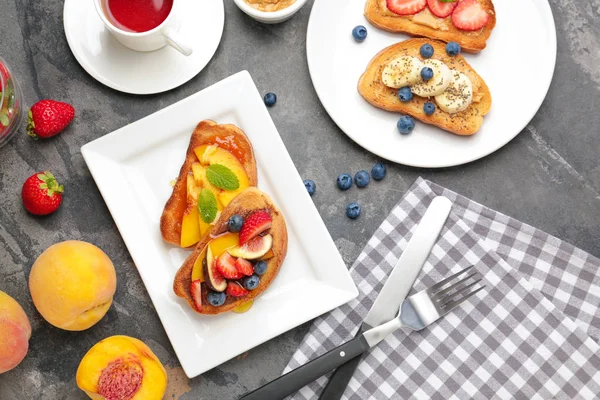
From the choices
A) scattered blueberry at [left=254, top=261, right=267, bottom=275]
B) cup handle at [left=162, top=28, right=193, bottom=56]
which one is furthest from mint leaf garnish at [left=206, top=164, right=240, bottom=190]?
cup handle at [left=162, top=28, right=193, bottom=56]

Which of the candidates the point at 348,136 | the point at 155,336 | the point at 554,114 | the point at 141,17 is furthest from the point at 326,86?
the point at 155,336

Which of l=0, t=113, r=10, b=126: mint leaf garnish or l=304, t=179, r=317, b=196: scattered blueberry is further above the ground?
l=0, t=113, r=10, b=126: mint leaf garnish

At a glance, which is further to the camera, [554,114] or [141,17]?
[554,114]

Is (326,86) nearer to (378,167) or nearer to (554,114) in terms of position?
(378,167)

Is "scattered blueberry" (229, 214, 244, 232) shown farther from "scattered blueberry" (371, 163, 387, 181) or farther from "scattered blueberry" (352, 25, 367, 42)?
"scattered blueberry" (352, 25, 367, 42)

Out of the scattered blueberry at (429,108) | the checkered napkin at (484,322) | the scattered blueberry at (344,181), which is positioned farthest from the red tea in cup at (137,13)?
the checkered napkin at (484,322)

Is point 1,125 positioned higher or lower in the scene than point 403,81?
lower
